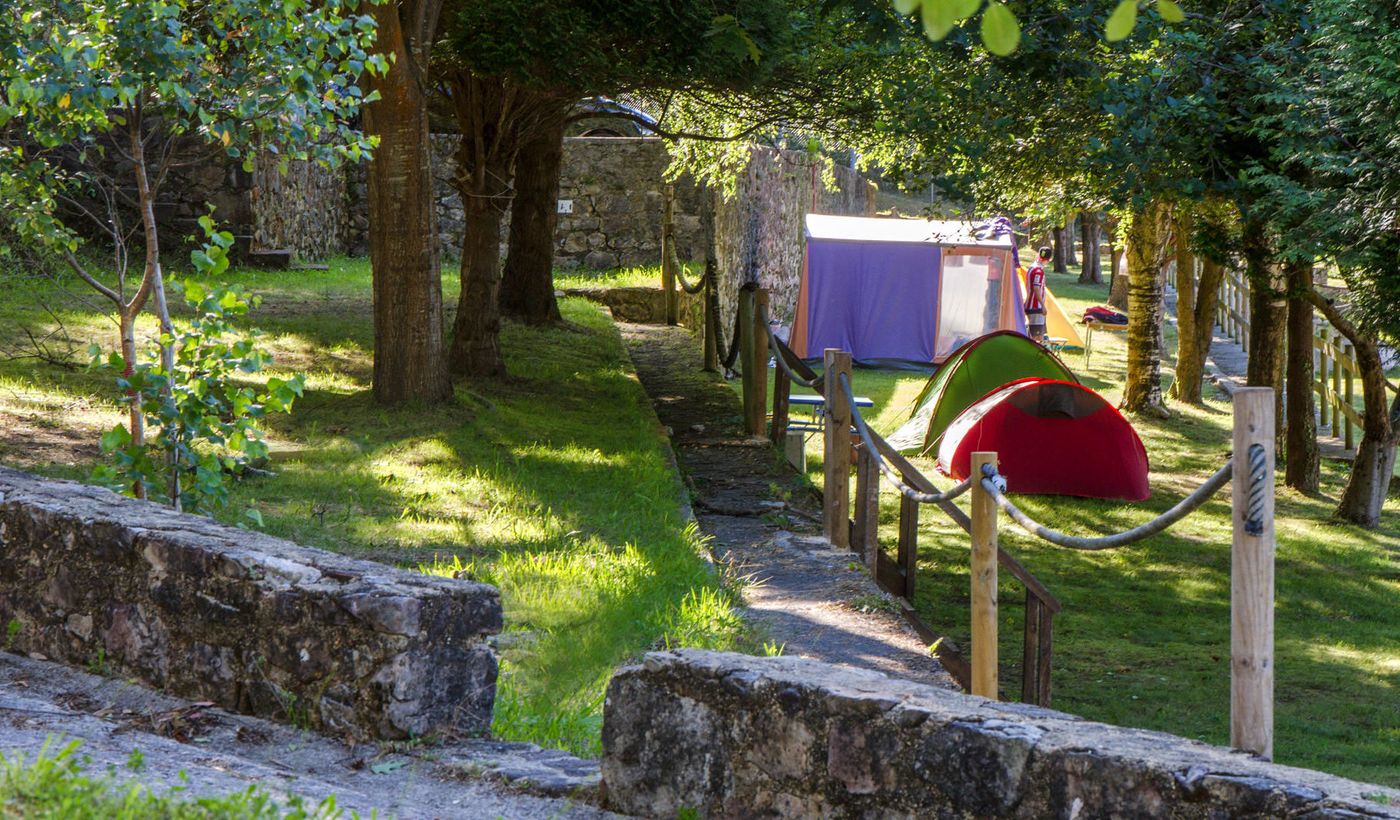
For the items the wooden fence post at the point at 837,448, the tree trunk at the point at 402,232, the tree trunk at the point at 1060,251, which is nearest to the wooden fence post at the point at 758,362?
the tree trunk at the point at 402,232

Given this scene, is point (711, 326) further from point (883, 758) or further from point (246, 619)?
point (883, 758)

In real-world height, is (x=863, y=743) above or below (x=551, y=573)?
above

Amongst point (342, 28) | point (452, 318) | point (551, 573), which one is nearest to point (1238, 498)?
point (551, 573)

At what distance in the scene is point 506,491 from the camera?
7969mm

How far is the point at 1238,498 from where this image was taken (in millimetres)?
3232

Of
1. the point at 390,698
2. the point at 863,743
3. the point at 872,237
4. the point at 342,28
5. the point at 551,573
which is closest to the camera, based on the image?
the point at 863,743

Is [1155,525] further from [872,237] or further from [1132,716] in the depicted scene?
[872,237]

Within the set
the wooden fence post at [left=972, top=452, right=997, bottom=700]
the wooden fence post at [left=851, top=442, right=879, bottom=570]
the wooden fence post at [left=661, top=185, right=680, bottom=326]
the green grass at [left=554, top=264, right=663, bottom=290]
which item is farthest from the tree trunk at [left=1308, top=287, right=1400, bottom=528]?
the green grass at [left=554, top=264, right=663, bottom=290]

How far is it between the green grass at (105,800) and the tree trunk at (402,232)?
6809 millimetres

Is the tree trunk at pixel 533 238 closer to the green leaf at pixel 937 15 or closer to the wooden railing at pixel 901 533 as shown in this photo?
the wooden railing at pixel 901 533

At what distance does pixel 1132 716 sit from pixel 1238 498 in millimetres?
4331

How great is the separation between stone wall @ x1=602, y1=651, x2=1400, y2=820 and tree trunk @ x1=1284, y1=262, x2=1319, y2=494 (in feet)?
34.7

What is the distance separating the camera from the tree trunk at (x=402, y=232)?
9164mm

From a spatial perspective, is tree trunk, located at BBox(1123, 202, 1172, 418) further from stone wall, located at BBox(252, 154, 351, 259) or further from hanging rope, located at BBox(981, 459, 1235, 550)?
hanging rope, located at BBox(981, 459, 1235, 550)
